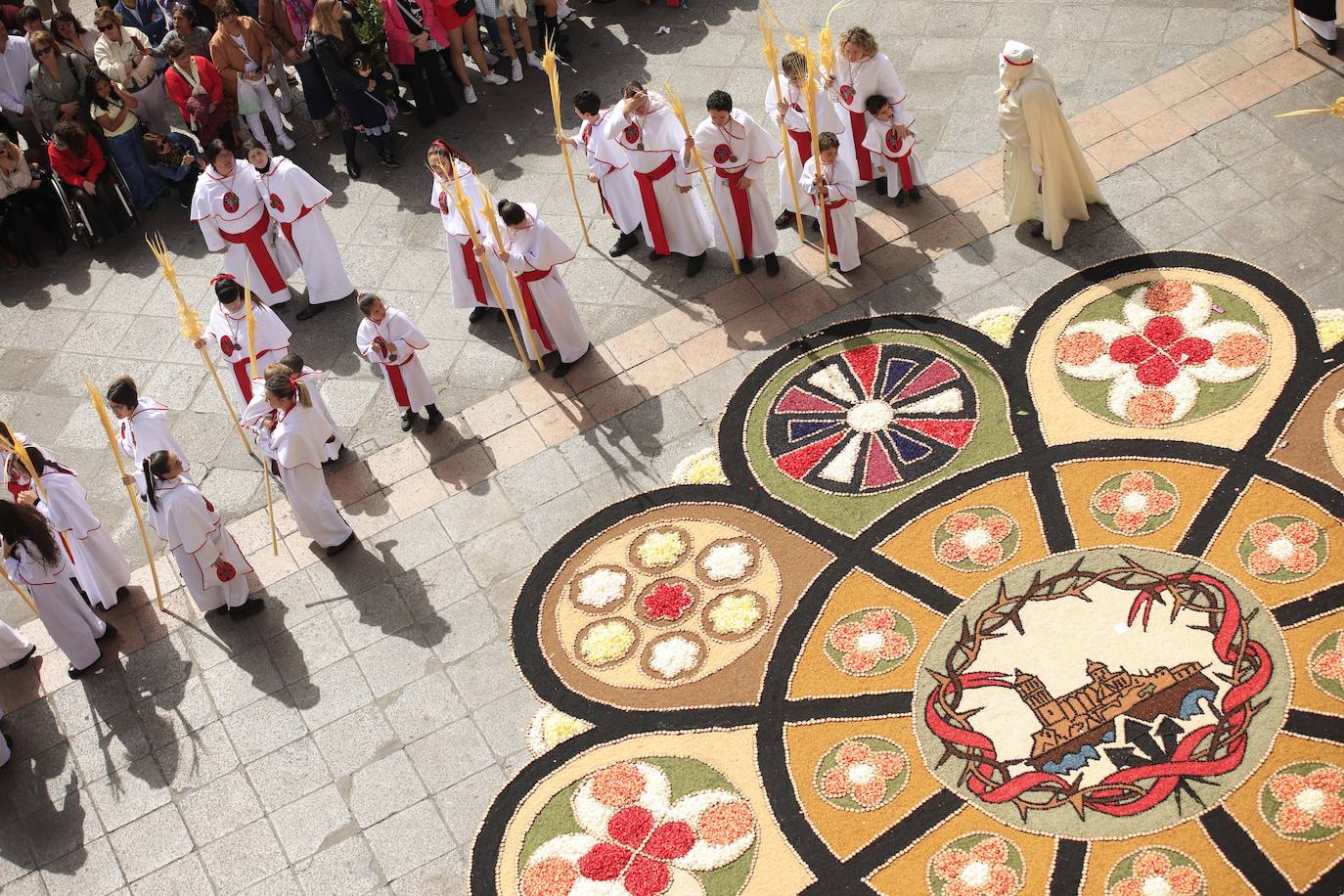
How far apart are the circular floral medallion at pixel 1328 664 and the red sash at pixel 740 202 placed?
6083 millimetres

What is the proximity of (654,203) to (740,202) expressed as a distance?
85cm

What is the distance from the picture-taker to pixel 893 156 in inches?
529

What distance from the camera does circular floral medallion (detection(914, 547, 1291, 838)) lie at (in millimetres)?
9141

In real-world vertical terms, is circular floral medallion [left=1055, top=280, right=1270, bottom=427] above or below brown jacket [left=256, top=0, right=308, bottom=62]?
below

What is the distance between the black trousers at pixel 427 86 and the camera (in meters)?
15.8

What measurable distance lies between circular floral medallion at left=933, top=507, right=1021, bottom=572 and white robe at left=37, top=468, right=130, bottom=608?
21.7ft

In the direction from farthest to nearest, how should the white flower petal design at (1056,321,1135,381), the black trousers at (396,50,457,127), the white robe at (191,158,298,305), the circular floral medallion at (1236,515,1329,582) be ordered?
1. the black trousers at (396,50,457,127)
2. the white robe at (191,158,298,305)
3. the white flower petal design at (1056,321,1135,381)
4. the circular floral medallion at (1236,515,1329,582)

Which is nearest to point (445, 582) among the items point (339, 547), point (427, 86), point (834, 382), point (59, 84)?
point (339, 547)

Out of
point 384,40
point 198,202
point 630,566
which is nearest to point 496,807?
point 630,566

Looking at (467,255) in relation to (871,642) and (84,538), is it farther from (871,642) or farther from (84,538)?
(871,642)

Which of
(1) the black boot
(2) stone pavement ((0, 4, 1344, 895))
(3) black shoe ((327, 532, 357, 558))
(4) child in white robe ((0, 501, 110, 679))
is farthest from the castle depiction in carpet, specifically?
(1) the black boot

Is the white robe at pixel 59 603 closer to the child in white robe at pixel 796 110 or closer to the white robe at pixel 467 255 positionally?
the white robe at pixel 467 255

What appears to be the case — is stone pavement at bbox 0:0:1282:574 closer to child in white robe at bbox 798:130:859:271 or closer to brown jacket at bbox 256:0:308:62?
child in white robe at bbox 798:130:859:271

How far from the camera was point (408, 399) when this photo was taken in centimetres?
1258
